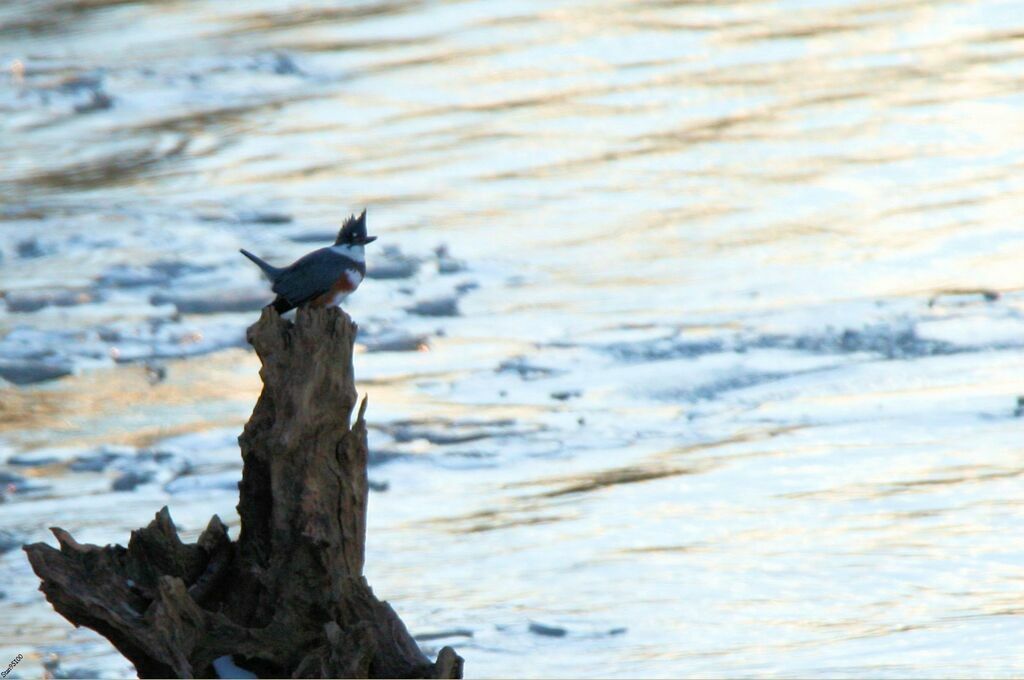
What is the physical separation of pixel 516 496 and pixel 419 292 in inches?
83.9

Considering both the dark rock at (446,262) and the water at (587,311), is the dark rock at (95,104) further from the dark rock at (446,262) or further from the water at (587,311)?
the dark rock at (446,262)

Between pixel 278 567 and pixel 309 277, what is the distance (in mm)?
980

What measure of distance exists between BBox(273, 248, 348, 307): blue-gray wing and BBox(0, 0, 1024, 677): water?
4.93 ft

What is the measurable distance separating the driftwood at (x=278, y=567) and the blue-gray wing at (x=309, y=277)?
1.49 ft

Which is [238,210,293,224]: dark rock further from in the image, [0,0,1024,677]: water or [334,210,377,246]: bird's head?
[334,210,377,246]: bird's head

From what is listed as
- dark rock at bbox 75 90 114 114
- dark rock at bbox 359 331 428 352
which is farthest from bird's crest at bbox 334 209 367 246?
dark rock at bbox 75 90 114 114

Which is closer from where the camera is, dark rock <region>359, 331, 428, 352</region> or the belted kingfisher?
the belted kingfisher

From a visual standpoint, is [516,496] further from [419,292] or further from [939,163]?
[939,163]

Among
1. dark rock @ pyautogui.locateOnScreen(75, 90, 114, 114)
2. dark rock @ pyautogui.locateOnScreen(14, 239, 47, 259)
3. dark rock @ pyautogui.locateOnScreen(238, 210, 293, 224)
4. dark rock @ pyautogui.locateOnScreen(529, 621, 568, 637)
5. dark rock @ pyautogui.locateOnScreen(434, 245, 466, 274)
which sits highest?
dark rock @ pyautogui.locateOnScreen(75, 90, 114, 114)

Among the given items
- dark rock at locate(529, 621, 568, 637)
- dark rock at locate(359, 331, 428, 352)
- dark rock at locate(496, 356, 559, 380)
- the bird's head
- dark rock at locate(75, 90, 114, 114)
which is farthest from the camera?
dark rock at locate(75, 90, 114, 114)

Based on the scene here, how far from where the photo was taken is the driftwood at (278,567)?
3.62 metres

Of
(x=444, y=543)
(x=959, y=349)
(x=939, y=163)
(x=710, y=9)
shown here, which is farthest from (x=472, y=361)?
(x=710, y=9)

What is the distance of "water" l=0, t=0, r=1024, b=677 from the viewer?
19.0ft

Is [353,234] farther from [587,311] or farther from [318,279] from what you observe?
[587,311]
